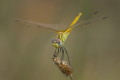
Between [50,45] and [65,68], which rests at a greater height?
[50,45]

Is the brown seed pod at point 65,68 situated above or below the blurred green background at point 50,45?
below

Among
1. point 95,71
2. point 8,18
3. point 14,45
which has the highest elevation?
point 8,18

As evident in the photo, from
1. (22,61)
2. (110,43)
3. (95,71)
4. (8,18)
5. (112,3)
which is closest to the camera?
(95,71)

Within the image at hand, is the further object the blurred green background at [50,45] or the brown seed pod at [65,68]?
the blurred green background at [50,45]

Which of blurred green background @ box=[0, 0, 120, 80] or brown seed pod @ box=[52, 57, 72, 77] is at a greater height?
blurred green background @ box=[0, 0, 120, 80]

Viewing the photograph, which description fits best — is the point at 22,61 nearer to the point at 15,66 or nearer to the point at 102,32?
the point at 15,66

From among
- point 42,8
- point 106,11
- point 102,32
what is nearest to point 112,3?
point 106,11

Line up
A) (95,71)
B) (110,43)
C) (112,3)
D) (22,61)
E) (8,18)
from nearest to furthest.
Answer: (95,71), (22,61), (8,18), (110,43), (112,3)

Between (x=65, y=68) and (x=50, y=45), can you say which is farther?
(x=50, y=45)
